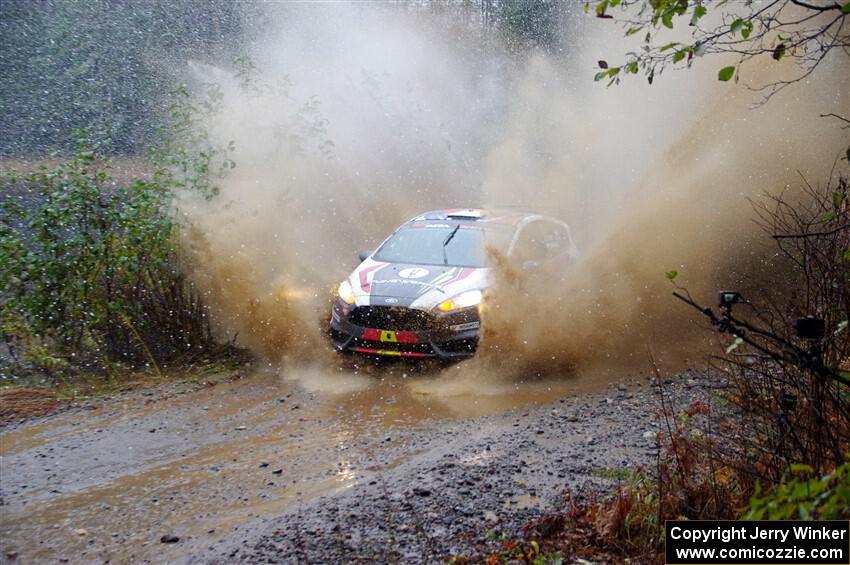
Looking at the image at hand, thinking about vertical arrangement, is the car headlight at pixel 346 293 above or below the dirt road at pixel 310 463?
above

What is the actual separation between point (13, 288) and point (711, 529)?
26.1ft

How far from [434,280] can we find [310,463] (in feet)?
10.6

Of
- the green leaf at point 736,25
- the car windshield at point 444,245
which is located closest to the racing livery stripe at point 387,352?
the car windshield at point 444,245

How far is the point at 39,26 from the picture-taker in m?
21.8

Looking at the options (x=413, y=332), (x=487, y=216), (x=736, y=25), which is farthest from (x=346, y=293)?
(x=736, y=25)

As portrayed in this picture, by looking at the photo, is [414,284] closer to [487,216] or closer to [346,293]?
[346,293]

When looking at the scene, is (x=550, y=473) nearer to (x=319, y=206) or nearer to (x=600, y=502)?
(x=600, y=502)

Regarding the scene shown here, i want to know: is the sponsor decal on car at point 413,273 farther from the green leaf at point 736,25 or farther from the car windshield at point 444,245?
the green leaf at point 736,25

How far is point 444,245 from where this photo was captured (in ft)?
32.2

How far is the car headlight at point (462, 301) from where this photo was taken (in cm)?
855

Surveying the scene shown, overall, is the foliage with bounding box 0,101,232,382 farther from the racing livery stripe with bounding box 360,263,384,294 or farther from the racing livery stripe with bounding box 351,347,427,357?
the racing livery stripe with bounding box 351,347,427,357

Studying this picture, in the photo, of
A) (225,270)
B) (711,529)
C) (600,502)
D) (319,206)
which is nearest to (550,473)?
(600,502)

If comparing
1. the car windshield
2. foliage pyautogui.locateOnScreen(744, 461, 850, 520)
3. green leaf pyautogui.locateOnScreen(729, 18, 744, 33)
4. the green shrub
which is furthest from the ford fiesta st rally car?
foliage pyautogui.locateOnScreen(744, 461, 850, 520)

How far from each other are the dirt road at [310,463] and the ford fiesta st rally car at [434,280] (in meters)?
0.48
